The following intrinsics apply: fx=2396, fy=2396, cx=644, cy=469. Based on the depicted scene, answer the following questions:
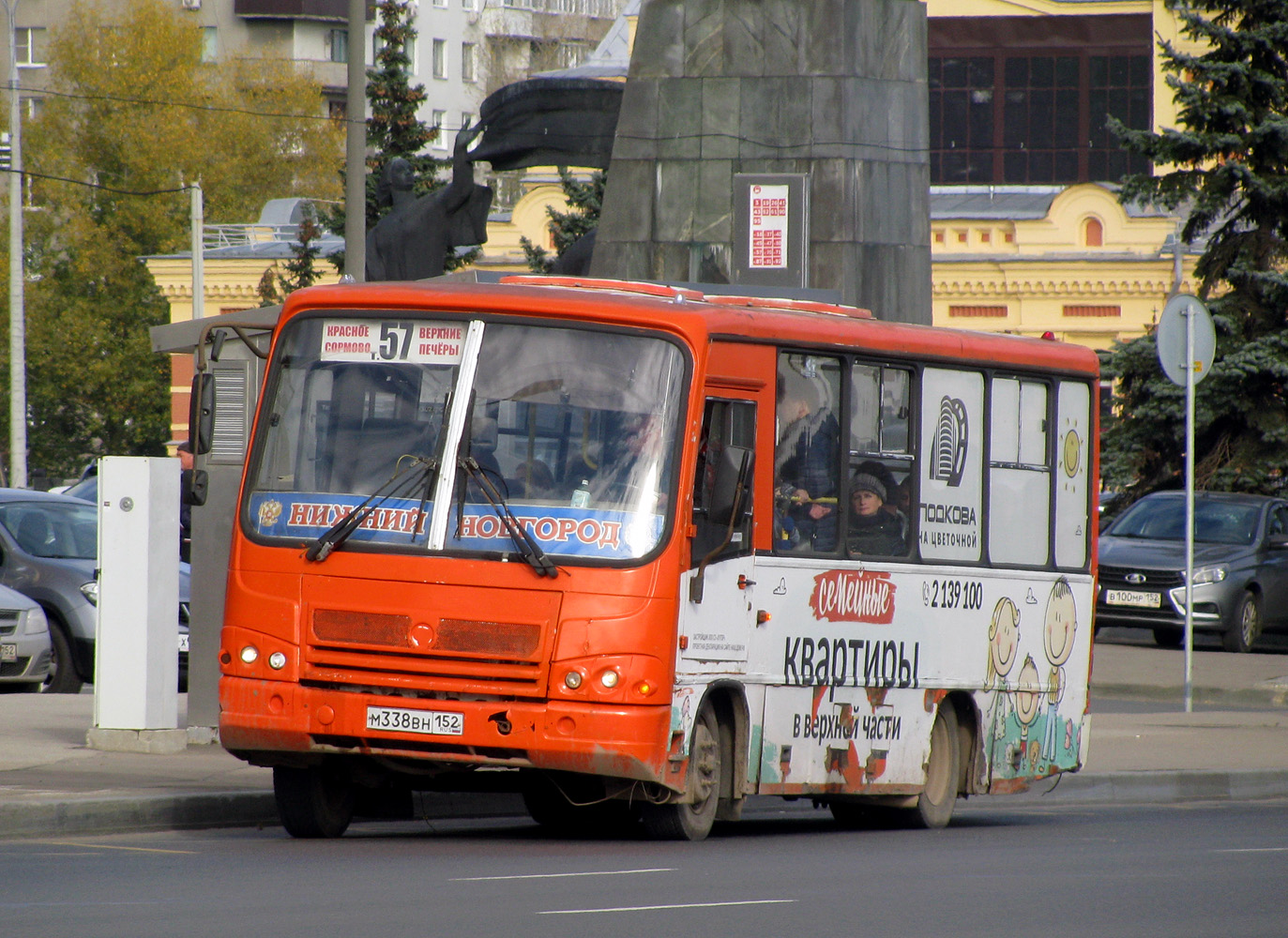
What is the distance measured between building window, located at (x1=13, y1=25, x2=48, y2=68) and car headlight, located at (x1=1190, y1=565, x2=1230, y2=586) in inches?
3024

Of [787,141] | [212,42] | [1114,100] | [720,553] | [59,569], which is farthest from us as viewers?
[212,42]

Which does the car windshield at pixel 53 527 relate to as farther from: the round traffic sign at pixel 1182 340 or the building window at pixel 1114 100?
the building window at pixel 1114 100

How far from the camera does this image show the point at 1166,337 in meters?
18.6

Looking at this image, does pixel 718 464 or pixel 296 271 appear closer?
pixel 718 464

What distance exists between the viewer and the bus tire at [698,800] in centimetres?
1063

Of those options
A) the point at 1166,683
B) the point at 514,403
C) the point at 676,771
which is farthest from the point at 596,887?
the point at 1166,683

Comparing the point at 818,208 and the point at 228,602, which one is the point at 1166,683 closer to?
the point at 818,208

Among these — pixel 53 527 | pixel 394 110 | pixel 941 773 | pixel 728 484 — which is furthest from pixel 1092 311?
pixel 728 484

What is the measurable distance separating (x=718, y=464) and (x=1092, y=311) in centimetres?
3935

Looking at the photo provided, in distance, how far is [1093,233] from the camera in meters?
49.5

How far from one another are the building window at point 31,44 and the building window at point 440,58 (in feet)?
59.1

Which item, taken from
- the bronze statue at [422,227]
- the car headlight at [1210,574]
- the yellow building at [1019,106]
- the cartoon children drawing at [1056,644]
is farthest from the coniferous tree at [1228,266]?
the yellow building at [1019,106]

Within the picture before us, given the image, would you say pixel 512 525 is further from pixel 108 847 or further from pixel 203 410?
pixel 108 847

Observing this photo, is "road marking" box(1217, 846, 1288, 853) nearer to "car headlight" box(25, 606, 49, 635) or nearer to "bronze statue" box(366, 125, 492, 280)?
"car headlight" box(25, 606, 49, 635)
